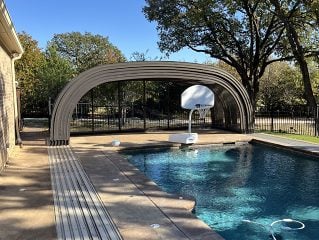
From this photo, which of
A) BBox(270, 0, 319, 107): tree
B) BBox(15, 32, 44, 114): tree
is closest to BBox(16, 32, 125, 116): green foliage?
BBox(15, 32, 44, 114): tree

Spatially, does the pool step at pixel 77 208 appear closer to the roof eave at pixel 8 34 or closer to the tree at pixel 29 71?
the roof eave at pixel 8 34

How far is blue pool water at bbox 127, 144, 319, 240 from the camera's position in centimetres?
609

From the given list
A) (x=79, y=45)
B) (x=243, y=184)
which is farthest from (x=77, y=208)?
(x=79, y=45)

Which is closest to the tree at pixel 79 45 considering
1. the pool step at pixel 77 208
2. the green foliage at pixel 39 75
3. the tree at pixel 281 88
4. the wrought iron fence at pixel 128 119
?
the green foliage at pixel 39 75

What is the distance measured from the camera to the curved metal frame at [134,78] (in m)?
13.1

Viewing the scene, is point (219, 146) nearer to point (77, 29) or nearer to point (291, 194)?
point (291, 194)

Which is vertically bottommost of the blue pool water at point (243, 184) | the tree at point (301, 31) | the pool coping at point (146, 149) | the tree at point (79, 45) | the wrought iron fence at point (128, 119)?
the blue pool water at point (243, 184)

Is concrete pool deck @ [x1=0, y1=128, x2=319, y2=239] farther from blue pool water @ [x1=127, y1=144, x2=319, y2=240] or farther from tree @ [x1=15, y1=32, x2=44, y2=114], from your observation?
tree @ [x1=15, y1=32, x2=44, y2=114]

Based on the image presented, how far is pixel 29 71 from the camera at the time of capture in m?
24.1

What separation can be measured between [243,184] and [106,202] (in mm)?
3954

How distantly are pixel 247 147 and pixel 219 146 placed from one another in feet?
3.59

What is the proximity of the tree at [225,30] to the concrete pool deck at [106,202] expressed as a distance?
12362 millimetres

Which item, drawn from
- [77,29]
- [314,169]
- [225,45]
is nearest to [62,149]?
[314,169]

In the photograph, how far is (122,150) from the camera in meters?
12.6
